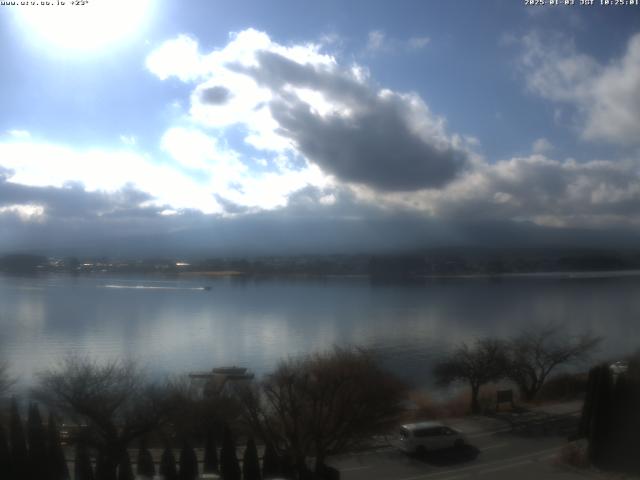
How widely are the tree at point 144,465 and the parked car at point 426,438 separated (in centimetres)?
277

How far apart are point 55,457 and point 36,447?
211mm

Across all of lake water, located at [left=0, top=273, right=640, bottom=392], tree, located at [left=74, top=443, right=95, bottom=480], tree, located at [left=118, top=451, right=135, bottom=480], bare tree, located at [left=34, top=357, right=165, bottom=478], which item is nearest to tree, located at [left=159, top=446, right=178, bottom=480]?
tree, located at [left=118, top=451, right=135, bottom=480]

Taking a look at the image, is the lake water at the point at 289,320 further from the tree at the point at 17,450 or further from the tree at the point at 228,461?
the tree at the point at 228,461

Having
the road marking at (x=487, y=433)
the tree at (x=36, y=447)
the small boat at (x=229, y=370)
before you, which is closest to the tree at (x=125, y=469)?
the tree at (x=36, y=447)

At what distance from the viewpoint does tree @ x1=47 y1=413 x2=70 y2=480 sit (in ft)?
16.1

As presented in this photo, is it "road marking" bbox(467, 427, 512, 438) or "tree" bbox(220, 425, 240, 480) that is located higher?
"tree" bbox(220, 425, 240, 480)

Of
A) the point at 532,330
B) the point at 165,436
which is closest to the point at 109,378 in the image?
the point at 165,436

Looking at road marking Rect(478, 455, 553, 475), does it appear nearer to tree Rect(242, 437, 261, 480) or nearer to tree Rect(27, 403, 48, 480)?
tree Rect(242, 437, 261, 480)

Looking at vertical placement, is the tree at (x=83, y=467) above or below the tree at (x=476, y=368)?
above

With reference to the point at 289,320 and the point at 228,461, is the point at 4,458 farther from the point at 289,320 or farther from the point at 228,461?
the point at 289,320

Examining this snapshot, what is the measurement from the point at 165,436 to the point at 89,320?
12141 millimetres

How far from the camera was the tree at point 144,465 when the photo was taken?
5258 millimetres

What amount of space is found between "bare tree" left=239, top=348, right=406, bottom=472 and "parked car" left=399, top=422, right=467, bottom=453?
0.32 meters

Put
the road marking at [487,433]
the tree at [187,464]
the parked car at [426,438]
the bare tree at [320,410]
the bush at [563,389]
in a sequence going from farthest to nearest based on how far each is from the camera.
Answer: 1. the bush at [563,389]
2. the road marking at [487,433]
3. the parked car at [426,438]
4. the bare tree at [320,410]
5. the tree at [187,464]
